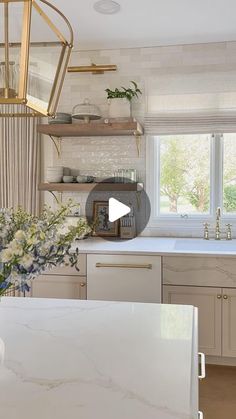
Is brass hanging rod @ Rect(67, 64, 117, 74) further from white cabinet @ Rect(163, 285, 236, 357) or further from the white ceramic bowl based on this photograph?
white cabinet @ Rect(163, 285, 236, 357)

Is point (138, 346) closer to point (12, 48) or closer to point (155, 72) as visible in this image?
point (12, 48)

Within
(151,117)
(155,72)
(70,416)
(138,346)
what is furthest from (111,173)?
(70,416)

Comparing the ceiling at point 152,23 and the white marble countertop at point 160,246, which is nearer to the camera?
the ceiling at point 152,23

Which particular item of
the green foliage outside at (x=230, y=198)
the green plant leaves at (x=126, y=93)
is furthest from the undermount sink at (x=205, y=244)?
the green plant leaves at (x=126, y=93)

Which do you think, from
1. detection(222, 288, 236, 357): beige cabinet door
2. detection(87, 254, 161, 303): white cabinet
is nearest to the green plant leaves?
detection(87, 254, 161, 303): white cabinet

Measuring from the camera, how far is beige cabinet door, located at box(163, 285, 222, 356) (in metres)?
2.90

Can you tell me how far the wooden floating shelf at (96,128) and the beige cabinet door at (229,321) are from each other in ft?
4.67

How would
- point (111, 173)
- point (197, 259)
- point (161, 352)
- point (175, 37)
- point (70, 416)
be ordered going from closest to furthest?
point (70, 416) < point (161, 352) < point (197, 259) < point (175, 37) < point (111, 173)

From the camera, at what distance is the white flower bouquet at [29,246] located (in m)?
1.04

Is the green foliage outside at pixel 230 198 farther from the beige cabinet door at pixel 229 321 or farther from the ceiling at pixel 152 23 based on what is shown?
the ceiling at pixel 152 23

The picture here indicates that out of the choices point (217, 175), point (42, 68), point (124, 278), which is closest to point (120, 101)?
point (217, 175)

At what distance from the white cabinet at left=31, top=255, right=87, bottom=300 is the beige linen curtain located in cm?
82

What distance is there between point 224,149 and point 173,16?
1.14 m

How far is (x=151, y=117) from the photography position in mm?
3551
